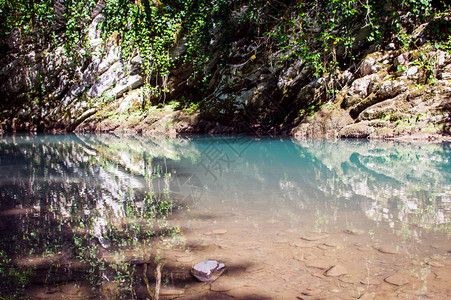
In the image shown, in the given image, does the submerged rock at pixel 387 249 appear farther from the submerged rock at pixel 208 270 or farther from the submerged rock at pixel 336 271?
the submerged rock at pixel 208 270

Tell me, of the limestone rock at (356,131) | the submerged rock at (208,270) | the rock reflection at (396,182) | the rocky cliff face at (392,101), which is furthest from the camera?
the limestone rock at (356,131)

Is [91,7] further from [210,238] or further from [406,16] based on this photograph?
[210,238]

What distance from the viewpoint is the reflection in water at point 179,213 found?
2035mm

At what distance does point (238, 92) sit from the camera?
14.9 metres

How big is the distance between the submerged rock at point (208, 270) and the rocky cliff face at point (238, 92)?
374 inches

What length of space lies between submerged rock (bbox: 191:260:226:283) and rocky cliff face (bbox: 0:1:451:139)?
9.49m

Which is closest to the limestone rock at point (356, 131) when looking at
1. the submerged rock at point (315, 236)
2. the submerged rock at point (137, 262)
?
the submerged rock at point (315, 236)

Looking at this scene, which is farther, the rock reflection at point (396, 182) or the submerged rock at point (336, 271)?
the rock reflection at point (396, 182)

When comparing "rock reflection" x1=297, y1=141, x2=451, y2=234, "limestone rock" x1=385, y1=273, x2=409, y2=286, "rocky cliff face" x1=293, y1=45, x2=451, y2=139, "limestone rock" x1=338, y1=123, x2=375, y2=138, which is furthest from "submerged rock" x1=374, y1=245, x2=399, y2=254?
"limestone rock" x1=338, y1=123, x2=375, y2=138

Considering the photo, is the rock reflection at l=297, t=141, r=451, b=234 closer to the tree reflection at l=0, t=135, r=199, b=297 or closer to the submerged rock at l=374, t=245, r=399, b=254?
the submerged rock at l=374, t=245, r=399, b=254

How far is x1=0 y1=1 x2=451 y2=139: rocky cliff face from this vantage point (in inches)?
409

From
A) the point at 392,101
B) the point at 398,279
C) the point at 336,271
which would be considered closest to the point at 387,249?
the point at 398,279

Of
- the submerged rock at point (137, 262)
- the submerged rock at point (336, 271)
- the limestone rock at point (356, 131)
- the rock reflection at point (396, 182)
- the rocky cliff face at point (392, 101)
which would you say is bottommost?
the submerged rock at point (137, 262)

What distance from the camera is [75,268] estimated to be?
6.79ft
